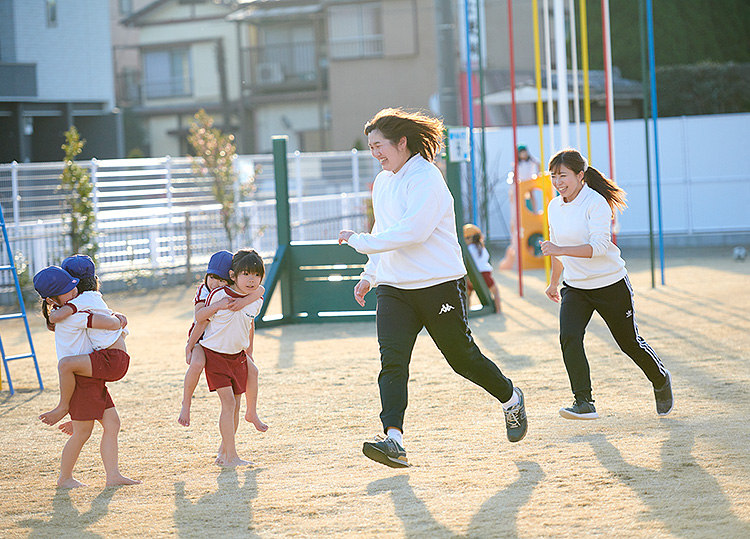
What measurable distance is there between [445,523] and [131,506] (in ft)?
4.64

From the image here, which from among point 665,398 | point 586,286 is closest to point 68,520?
point 586,286

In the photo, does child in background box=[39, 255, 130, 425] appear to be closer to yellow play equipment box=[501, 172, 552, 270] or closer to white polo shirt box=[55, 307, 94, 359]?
white polo shirt box=[55, 307, 94, 359]

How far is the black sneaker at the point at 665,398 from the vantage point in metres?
5.23

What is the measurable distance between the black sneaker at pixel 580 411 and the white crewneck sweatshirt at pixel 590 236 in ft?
2.10

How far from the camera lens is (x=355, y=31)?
28.2 metres

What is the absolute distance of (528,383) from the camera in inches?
254

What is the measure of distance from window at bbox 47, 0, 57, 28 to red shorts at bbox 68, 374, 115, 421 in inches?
729

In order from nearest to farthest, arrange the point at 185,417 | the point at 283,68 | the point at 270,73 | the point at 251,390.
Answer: the point at 185,417
the point at 251,390
the point at 283,68
the point at 270,73

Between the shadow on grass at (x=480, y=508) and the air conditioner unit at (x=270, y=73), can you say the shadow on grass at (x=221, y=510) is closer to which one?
the shadow on grass at (x=480, y=508)

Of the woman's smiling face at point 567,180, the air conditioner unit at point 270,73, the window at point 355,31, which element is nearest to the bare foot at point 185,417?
the woman's smiling face at point 567,180

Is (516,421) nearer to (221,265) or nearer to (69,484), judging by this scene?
(221,265)

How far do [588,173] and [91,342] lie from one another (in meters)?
2.82

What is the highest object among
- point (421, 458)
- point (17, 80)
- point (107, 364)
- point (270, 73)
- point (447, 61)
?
point (270, 73)

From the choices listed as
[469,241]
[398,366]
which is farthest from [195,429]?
[469,241]
